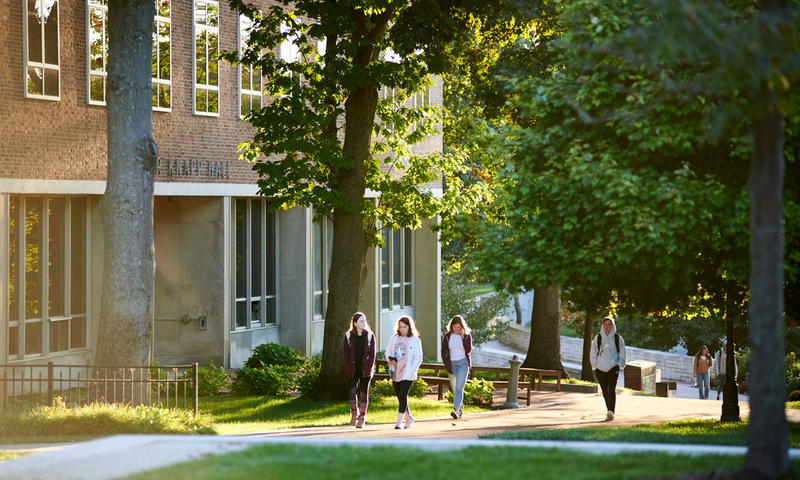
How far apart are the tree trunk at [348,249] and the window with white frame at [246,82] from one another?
5.91m

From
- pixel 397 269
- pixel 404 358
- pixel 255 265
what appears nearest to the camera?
pixel 404 358

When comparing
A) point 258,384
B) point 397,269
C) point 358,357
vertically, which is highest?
point 397,269

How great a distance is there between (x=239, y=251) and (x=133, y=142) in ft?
32.1

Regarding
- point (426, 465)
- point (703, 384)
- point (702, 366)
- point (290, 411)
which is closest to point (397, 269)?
point (702, 366)

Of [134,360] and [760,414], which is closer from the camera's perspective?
[760,414]

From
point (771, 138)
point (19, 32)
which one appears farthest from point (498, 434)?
point (19, 32)

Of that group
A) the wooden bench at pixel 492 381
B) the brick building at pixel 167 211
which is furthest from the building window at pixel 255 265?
the wooden bench at pixel 492 381

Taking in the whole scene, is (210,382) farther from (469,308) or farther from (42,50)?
(469,308)

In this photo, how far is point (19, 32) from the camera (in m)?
16.3

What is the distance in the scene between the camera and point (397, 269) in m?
29.1

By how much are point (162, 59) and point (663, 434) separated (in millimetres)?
13586

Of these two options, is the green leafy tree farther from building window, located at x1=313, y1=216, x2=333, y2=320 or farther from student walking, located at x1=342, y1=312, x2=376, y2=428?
building window, located at x1=313, y1=216, x2=333, y2=320

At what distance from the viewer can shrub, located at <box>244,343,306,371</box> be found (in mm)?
19656

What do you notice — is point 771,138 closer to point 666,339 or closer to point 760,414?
point 760,414
